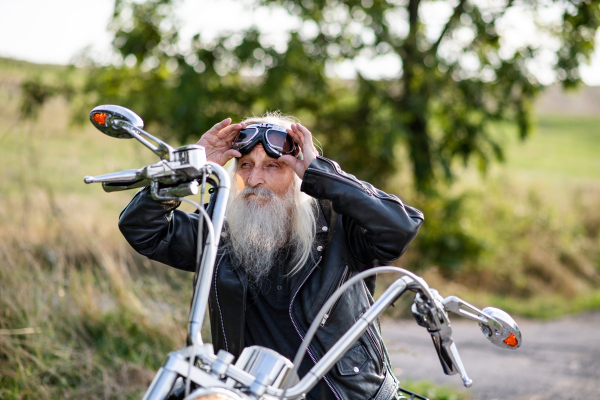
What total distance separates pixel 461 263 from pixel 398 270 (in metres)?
9.13

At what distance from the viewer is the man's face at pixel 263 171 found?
2.55 m

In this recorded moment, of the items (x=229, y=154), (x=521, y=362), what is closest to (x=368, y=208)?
(x=229, y=154)

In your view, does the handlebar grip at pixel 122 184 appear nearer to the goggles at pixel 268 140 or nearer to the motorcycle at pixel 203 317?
the motorcycle at pixel 203 317

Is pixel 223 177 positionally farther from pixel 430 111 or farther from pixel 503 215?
pixel 503 215

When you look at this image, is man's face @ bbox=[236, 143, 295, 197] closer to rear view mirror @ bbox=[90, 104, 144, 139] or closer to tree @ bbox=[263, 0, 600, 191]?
rear view mirror @ bbox=[90, 104, 144, 139]

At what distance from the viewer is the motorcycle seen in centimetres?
134

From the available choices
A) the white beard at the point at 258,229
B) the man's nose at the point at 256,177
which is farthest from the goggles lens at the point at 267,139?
the white beard at the point at 258,229

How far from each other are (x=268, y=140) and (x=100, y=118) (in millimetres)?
922

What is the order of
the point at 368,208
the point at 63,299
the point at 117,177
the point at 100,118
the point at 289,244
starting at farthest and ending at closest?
the point at 63,299 → the point at 289,244 → the point at 368,208 → the point at 100,118 → the point at 117,177

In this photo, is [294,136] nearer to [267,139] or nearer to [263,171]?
[267,139]

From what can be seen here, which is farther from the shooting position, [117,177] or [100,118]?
[100,118]

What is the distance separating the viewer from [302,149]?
2.36m

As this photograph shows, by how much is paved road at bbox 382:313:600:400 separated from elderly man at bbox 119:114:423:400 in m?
1.98

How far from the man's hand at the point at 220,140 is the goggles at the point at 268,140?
0.13 feet
